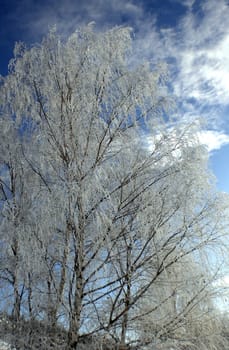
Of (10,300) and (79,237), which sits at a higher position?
(79,237)

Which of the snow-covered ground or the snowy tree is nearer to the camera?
the snowy tree

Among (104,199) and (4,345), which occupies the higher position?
(104,199)

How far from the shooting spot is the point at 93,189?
4.86 metres

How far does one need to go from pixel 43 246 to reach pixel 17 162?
5.87 feet

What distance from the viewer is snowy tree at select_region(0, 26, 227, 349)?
195 inches

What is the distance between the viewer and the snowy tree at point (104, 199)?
16.3 ft

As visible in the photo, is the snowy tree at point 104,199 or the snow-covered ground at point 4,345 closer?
the snowy tree at point 104,199

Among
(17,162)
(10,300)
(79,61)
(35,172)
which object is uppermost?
(79,61)

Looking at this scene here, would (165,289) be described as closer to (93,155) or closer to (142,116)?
(93,155)

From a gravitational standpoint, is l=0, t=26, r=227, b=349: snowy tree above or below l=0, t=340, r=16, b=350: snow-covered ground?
above

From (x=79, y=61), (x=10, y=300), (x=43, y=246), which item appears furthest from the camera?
(x=79, y=61)

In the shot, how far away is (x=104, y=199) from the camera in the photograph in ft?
16.6

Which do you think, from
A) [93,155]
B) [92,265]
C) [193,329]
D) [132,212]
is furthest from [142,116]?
[193,329]

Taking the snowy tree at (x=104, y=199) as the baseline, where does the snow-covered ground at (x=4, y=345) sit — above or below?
below
